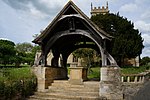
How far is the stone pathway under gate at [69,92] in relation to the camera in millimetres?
11930

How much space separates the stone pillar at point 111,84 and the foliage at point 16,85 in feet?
13.5

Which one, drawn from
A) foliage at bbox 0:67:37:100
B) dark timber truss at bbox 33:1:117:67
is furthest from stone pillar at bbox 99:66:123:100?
foliage at bbox 0:67:37:100

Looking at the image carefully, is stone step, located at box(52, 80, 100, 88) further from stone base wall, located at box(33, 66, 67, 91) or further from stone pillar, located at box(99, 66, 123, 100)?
stone pillar, located at box(99, 66, 123, 100)

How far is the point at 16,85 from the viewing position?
449 inches

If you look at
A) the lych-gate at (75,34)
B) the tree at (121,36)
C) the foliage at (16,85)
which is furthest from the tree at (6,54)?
the foliage at (16,85)


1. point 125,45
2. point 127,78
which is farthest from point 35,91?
point 125,45

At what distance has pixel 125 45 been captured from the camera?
38406 millimetres

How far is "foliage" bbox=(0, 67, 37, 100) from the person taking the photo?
34.8 ft

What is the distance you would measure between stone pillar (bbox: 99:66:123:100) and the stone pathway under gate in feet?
1.80

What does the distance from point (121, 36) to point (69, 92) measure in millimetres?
29306

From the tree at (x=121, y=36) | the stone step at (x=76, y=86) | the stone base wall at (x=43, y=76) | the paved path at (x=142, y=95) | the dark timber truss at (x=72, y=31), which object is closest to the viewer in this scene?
the dark timber truss at (x=72, y=31)

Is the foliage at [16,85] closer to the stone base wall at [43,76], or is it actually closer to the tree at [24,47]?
the stone base wall at [43,76]

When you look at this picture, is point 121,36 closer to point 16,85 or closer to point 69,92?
point 69,92

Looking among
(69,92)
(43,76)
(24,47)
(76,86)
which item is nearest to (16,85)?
(43,76)
